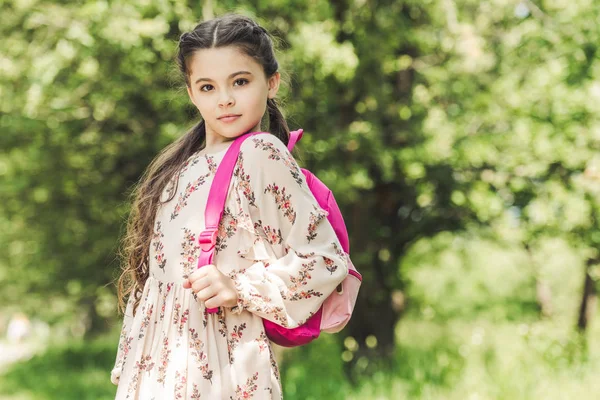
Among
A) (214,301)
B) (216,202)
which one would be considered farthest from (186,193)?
(214,301)

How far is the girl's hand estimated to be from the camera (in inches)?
78.8

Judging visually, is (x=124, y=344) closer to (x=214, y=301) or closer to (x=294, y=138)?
(x=214, y=301)

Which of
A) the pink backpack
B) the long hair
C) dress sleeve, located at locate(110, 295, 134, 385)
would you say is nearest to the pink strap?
the pink backpack

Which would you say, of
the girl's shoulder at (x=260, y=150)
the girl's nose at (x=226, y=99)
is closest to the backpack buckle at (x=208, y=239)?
the girl's shoulder at (x=260, y=150)

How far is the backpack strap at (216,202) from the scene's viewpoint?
2051mm

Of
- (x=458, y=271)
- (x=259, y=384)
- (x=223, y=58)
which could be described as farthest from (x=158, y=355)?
(x=458, y=271)

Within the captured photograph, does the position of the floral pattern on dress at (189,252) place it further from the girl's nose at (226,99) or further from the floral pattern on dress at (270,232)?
the girl's nose at (226,99)

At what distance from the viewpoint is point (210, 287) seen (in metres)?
2.00

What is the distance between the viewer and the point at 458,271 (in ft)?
56.3

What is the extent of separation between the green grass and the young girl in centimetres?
347

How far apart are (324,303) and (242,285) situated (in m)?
0.27

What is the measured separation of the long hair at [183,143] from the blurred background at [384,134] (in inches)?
108

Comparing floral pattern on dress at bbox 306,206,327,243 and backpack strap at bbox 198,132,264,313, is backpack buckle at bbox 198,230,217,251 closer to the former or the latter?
backpack strap at bbox 198,132,264,313

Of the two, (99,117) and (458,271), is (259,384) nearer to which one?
(99,117)
